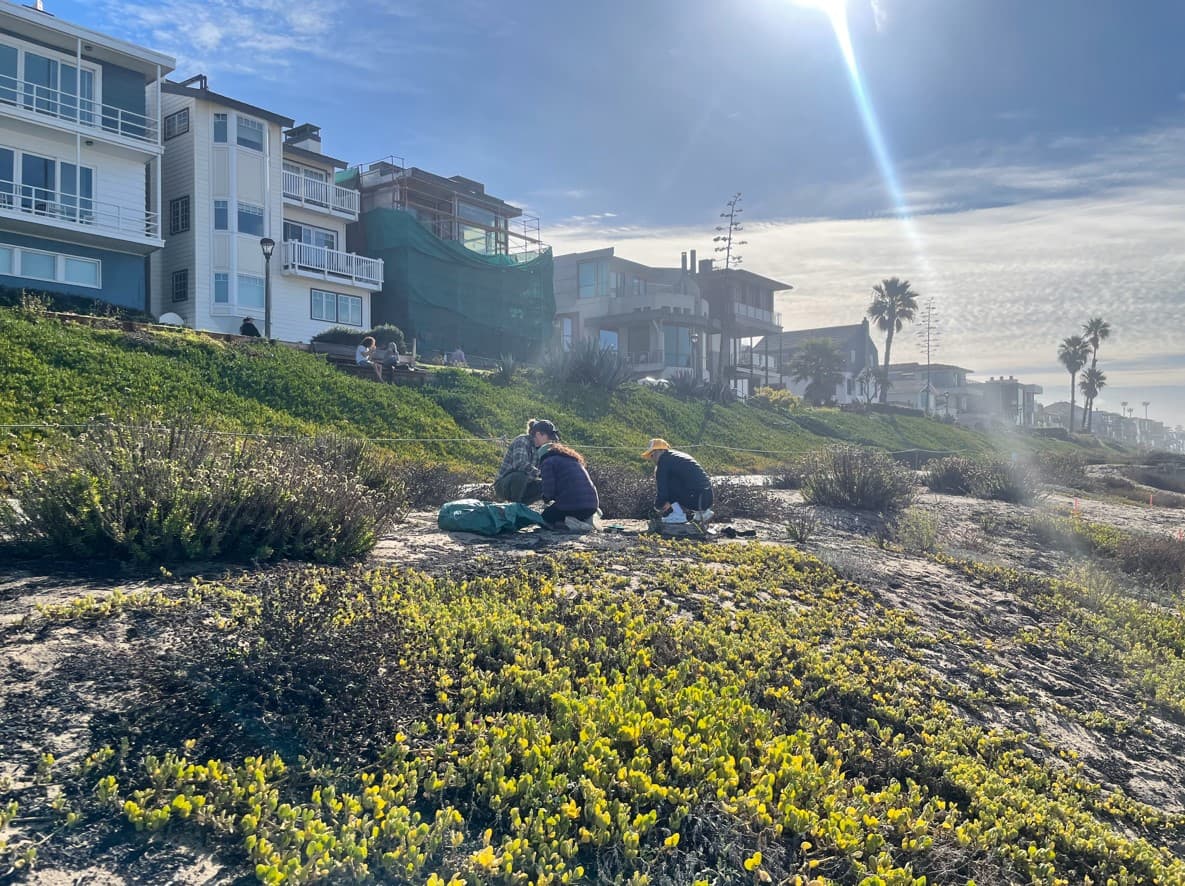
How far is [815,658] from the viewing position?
4.86 m

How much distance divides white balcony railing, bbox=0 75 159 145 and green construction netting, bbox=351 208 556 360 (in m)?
9.58

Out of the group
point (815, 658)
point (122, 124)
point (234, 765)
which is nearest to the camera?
point (234, 765)

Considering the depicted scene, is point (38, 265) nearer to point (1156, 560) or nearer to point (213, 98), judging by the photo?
point (213, 98)

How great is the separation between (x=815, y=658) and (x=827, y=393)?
51615 mm

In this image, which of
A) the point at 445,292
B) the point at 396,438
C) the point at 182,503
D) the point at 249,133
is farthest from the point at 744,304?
the point at 182,503

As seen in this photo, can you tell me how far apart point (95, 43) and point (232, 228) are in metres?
5.91

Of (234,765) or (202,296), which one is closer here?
(234,765)

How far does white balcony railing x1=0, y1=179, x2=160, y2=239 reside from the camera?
21.5 meters

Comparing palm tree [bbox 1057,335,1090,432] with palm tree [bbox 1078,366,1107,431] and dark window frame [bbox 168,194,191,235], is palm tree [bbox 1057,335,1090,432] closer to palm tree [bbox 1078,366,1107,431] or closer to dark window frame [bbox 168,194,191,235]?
palm tree [bbox 1078,366,1107,431]

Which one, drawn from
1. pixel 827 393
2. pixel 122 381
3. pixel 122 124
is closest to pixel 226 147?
pixel 122 124

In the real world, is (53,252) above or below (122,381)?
above

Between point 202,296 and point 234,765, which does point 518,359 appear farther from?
point 234,765

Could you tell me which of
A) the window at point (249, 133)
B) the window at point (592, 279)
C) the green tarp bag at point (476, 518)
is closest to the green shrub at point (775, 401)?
the window at point (592, 279)

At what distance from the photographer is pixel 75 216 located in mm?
22797
